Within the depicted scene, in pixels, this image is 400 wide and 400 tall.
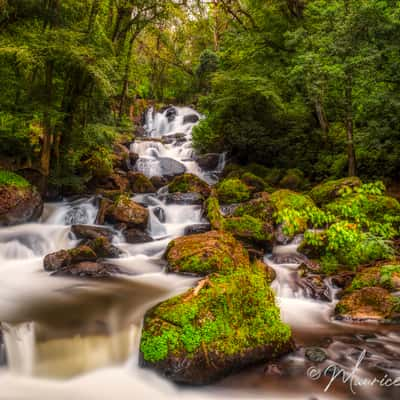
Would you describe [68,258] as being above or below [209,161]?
below

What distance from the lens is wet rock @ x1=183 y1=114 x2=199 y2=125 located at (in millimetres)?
27359

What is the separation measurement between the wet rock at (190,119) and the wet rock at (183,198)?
14.5 meters

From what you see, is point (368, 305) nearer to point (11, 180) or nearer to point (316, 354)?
point (316, 354)

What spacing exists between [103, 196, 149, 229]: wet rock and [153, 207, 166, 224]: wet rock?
121cm

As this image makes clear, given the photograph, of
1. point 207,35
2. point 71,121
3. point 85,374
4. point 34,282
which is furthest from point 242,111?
point 207,35

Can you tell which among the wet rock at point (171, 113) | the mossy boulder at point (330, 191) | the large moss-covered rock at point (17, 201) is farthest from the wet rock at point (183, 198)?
the wet rock at point (171, 113)

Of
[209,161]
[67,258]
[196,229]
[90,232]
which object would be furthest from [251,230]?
[209,161]

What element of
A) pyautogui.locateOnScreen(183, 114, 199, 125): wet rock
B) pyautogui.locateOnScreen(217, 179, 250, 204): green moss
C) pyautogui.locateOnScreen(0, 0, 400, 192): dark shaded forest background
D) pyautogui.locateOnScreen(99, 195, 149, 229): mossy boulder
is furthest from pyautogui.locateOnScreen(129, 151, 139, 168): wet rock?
pyautogui.locateOnScreen(183, 114, 199, 125): wet rock

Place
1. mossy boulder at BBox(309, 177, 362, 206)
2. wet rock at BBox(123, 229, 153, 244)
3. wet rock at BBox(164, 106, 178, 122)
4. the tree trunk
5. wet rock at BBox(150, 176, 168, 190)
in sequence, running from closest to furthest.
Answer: wet rock at BBox(123, 229, 153, 244), the tree trunk, mossy boulder at BBox(309, 177, 362, 206), wet rock at BBox(150, 176, 168, 190), wet rock at BBox(164, 106, 178, 122)

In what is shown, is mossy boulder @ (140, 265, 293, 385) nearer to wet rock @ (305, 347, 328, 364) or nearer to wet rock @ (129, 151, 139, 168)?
wet rock @ (305, 347, 328, 364)

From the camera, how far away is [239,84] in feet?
49.8

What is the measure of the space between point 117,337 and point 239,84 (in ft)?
40.6

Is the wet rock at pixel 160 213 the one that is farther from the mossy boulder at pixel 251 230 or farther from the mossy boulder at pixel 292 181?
the mossy boulder at pixel 292 181

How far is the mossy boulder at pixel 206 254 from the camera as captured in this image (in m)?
7.57
